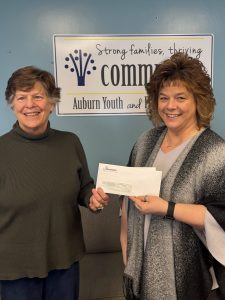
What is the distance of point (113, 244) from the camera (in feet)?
6.29

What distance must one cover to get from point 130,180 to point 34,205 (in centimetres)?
38

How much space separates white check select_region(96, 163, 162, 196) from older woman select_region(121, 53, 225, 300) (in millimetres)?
36

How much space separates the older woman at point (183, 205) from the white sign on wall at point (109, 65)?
663 millimetres

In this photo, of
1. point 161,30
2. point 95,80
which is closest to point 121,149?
point 95,80

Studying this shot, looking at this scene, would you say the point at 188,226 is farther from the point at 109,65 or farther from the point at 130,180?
the point at 109,65

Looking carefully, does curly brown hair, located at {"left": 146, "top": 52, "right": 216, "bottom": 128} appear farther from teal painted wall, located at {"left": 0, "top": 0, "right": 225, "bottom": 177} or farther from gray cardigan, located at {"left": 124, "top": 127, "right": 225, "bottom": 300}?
teal painted wall, located at {"left": 0, "top": 0, "right": 225, "bottom": 177}

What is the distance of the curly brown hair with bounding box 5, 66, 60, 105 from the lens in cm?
122

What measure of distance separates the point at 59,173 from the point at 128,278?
53 centimetres

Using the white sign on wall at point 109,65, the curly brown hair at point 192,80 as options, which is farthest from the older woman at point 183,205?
the white sign on wall at point 109,65

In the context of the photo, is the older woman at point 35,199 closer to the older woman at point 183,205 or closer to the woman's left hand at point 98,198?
the woman's left hand at point 98,198

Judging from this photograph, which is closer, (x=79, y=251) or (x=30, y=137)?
(x=30, y=137)

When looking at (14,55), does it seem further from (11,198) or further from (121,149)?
(11,198)

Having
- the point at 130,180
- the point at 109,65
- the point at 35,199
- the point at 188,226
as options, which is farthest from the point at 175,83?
the point at 109,65

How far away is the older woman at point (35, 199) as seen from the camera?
1.20 m
